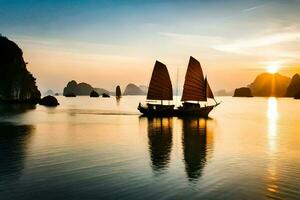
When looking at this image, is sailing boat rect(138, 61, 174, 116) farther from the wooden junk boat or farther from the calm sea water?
A: the calm sea water

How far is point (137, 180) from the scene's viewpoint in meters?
19.4

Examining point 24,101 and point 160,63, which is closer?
point 160,63

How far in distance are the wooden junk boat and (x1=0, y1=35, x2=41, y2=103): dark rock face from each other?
66.4 m

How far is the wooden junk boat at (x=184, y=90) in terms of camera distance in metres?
73.8

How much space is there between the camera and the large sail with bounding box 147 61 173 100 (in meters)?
74.6

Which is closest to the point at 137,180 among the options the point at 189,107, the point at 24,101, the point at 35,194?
the point at 35,194

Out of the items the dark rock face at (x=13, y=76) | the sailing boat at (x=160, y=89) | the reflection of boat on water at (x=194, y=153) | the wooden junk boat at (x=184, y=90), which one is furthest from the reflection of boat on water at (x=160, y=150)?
the dark rock face at (x=13, y=76)

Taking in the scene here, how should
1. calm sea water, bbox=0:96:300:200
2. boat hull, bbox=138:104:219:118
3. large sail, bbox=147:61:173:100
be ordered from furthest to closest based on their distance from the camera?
1. large sail, bbox=147:61:173:100
2. boat hull, bbox=138:104:219:118
3. calm sea water, bbox=0:96:300:200

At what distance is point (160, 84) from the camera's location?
75.2 meters

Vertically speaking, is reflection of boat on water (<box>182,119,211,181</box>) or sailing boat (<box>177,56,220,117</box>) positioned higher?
sailing boat (<box>177,56,220,117</box>)

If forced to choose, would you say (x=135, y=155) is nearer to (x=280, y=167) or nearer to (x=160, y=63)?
(x=280, y=167)

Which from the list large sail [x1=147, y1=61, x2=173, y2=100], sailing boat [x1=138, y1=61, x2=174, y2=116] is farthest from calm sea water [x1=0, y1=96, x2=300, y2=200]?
large sail [x1=147, y1=61, x2=173, y2=100]

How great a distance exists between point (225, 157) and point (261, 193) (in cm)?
1028

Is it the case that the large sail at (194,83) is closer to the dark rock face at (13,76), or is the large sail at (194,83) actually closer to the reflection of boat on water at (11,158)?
A: the reflection of boat on water at (11,158)
